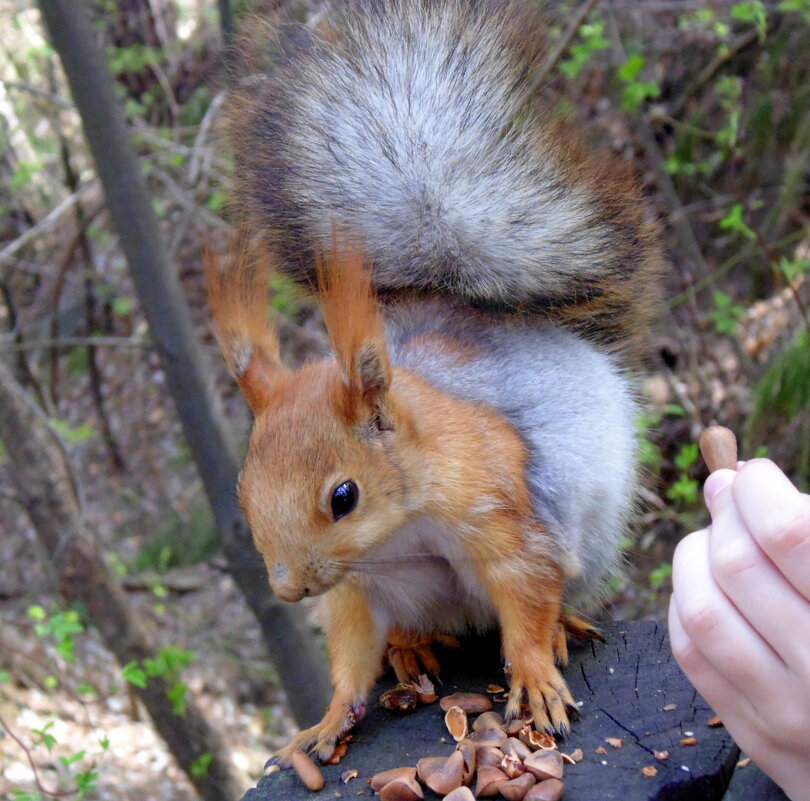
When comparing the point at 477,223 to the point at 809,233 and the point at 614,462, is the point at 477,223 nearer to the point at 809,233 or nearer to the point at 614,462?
the point at 614,462

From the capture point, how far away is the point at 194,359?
7.50 ft

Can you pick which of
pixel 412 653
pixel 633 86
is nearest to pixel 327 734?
pixel 412 653

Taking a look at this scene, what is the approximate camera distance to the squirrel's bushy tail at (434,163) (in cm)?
138

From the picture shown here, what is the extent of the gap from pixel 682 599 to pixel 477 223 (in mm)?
695

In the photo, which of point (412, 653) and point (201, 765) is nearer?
point (412, 653)

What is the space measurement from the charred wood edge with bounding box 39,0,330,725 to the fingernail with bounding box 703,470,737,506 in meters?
1.31

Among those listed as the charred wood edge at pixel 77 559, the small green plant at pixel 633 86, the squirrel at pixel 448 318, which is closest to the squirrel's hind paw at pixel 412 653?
the squirrel at pixel 448 318

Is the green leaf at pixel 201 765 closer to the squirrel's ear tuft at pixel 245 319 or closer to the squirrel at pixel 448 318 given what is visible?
the squirrel at pixel 448 318

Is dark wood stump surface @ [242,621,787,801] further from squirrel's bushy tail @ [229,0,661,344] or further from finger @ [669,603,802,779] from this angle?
squirrel's bushy tail @ [229,0,661,344]

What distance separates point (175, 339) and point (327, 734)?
1.25 m

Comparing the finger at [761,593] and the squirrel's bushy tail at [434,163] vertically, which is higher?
the squirrel's bushy tail at [434,163]

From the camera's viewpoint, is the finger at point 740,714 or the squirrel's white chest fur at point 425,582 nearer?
the finger at point 740,714

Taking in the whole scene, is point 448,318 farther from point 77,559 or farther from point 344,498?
point 77,559

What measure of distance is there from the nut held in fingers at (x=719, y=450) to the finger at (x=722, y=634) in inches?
6.8
